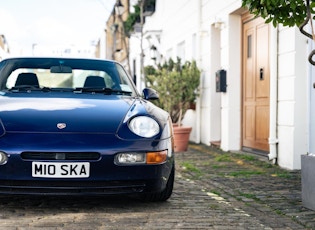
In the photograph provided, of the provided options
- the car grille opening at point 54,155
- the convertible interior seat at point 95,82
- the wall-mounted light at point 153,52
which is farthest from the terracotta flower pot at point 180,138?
the wall-mounted light at point 153,52

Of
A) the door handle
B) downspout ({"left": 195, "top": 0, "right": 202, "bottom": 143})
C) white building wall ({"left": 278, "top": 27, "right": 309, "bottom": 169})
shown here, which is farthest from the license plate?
downspout ({"left": 195, "top": 0, "right": 202, "bottom": 143})

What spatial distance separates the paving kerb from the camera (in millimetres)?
4785

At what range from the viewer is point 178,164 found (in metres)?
8.55

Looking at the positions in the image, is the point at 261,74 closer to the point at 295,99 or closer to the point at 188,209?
the point at 295,99

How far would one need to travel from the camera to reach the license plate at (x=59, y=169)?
14.3 ft

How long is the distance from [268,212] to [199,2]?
861 cm

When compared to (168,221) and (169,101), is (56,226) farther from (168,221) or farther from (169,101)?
(169,101)

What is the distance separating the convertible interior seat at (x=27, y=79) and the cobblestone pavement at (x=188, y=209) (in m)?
1.17

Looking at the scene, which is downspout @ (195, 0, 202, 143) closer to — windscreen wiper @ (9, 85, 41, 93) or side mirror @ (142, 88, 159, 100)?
side mirror @ (142, 88, 159, 100)

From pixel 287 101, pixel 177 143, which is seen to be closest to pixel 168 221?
pixel 287 101

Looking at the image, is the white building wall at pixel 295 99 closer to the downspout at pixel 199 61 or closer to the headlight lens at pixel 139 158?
the headlight lens at pixel 139 158

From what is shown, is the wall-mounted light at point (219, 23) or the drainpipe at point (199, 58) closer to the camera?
the wall-mounted light at point (219, 23)

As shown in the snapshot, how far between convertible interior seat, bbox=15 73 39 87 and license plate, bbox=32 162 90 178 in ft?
4.97

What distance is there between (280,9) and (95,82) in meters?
2.00
